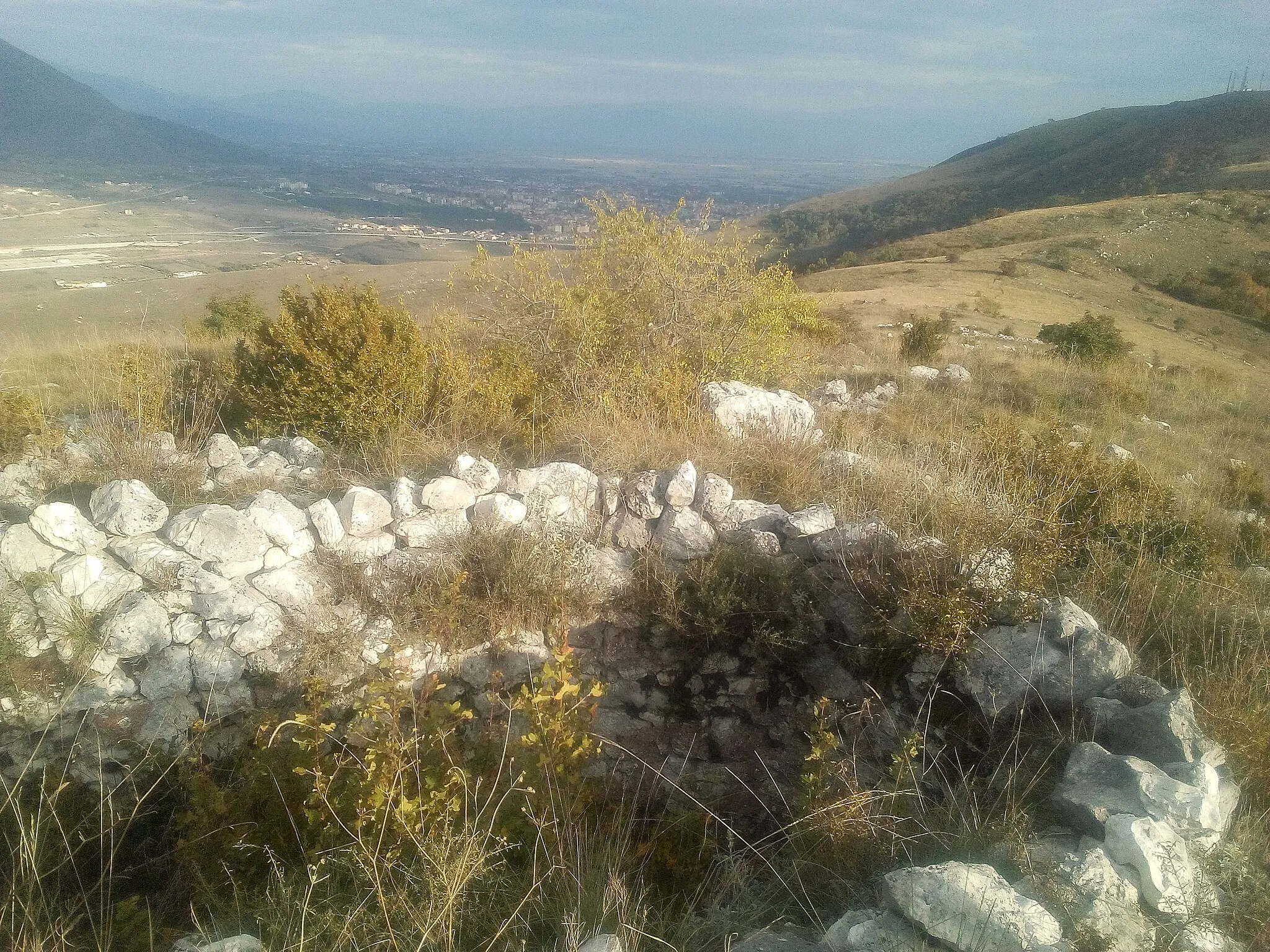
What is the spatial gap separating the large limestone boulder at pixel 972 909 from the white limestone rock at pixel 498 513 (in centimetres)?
292

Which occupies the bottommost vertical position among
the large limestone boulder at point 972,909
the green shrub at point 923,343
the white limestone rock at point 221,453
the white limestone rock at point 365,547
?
the large limestone boulder at point 972,909

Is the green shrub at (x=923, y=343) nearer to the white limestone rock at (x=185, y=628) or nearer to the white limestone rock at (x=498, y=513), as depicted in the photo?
the white limestone rock at (x=498, y=513)

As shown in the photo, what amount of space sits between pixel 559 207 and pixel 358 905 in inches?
908

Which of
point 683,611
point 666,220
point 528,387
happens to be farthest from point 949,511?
point 666,220

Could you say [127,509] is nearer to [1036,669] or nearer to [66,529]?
[66,529]

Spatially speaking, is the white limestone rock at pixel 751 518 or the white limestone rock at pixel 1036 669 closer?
the white limestone rock at pixel 1036 669

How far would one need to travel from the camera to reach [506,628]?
4.17 metres

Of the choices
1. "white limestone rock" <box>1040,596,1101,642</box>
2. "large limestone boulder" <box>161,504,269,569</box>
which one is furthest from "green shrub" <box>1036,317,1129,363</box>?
"large limestone boulder" <box>161,504,269,569</box>

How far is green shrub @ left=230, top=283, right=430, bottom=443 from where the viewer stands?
531 centimetres

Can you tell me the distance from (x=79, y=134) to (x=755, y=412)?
5082cm

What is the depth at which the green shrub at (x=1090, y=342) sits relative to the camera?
12.4m

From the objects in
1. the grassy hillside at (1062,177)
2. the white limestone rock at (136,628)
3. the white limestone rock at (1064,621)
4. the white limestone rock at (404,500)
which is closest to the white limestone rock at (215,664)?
the white limestone rock at (136,628)

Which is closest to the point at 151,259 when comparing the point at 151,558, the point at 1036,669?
the point at 151,558

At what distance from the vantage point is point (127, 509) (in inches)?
150
